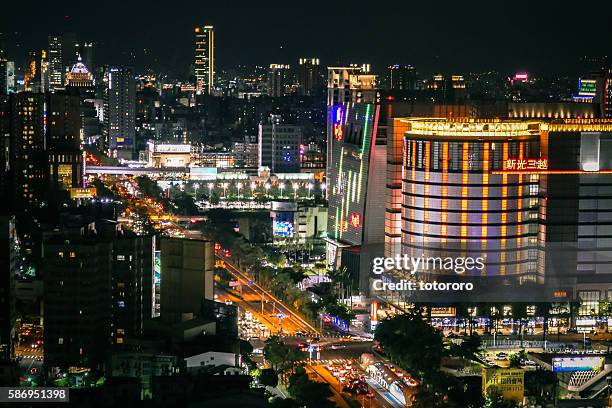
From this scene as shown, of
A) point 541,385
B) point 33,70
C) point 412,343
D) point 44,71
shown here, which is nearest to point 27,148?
point 412,343

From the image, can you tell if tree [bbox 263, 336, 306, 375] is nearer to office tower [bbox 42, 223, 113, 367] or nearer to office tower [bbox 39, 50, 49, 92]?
office tower [bbox 42, 223, 113, 367]

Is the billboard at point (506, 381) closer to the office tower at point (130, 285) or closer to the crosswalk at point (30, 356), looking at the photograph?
the office tower at point (130, 285)

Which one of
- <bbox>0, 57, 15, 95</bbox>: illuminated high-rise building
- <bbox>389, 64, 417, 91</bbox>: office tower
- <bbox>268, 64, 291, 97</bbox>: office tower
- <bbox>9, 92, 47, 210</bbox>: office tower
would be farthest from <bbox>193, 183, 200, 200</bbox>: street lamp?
<bbox>268, 64, 291, 97</bbox>: office tower

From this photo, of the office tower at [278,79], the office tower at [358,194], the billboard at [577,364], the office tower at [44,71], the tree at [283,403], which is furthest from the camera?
the office tower at [278,79]

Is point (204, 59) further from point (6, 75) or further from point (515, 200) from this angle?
point (515, 200)

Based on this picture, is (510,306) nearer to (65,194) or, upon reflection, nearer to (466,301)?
(466,301)

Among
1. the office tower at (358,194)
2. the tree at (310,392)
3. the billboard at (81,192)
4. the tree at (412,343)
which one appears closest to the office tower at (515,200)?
the office tower at (358,194)
